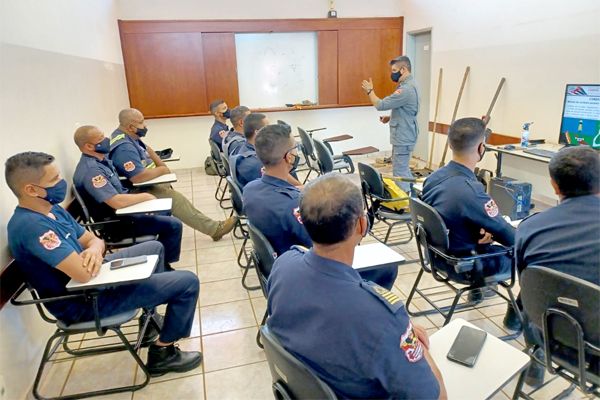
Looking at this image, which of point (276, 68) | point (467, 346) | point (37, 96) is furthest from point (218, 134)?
point (467, 346)

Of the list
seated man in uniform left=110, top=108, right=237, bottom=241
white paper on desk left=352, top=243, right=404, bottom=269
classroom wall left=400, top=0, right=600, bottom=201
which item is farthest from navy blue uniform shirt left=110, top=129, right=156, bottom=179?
classroom wall left=400, top=0, right=600, bottom=201

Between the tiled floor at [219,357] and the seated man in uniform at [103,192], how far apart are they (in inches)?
23.4

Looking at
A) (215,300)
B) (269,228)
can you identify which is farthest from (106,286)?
(215,300)

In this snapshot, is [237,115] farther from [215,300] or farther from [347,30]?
[347,30]

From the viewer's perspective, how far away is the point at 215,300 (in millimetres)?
2908

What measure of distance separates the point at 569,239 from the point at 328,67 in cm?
603

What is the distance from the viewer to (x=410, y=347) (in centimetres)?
99

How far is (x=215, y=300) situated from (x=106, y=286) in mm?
1208

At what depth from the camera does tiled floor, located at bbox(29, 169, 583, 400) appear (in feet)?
6.75

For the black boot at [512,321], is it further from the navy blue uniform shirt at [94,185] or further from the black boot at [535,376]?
the navy blue uniform shirt at [94,185]

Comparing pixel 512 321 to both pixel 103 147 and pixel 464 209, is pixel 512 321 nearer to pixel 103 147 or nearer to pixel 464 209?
pixel 464 209

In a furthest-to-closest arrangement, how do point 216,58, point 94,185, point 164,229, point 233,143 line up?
point 216,58
point 233,143
point 164,229
point 94,185

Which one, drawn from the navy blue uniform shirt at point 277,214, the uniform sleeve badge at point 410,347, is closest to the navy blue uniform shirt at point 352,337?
the uniform sleeve badge at point 410,347

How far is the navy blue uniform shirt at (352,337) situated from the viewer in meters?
0.95
